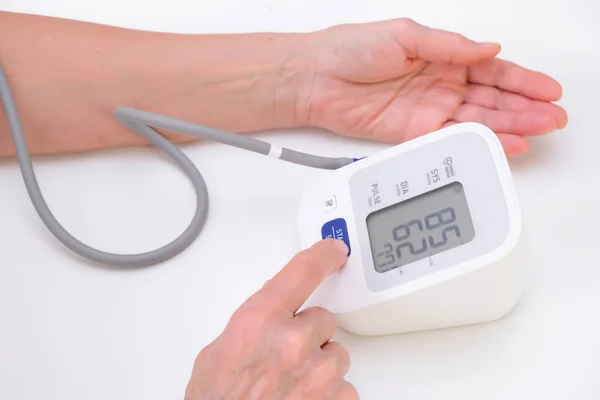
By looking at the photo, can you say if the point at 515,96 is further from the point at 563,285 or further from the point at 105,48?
the point at 105,48

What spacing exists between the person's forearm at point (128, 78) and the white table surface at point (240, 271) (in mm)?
34

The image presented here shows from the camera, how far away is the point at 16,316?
68 cm

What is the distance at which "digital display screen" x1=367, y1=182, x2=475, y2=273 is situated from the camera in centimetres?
59

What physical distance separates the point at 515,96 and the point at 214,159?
352mm

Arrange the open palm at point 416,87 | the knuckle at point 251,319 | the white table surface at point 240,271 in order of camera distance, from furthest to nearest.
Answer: the open palm at point 416,87 → the white table surface at point 240,271 → the knuckle at point 251,319

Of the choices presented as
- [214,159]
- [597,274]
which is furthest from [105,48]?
[597,274]

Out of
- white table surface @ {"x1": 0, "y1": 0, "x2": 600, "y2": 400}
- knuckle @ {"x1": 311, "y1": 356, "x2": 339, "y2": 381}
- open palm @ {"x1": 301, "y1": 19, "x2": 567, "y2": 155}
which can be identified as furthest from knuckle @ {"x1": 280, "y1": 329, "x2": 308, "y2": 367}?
open palm @ {"x1": 301, "y1": 19, "x2": 567, "y2": 155}

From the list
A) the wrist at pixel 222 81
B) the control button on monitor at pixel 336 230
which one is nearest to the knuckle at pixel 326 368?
the control button on monitor at pixel 336 230

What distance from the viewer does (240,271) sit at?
700 millimetres

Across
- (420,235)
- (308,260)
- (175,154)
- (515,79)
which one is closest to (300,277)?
(308,260)

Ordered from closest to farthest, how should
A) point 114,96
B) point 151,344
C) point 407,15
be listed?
point 151,344, point 114,96, point 407,15

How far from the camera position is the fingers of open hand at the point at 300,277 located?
1.79 feet

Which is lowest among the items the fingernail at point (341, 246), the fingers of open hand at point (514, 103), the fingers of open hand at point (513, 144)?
the fingernail at point (341, 246)

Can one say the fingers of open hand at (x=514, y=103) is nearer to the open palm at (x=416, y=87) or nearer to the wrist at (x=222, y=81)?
the open palm at (x=416, y=87)
